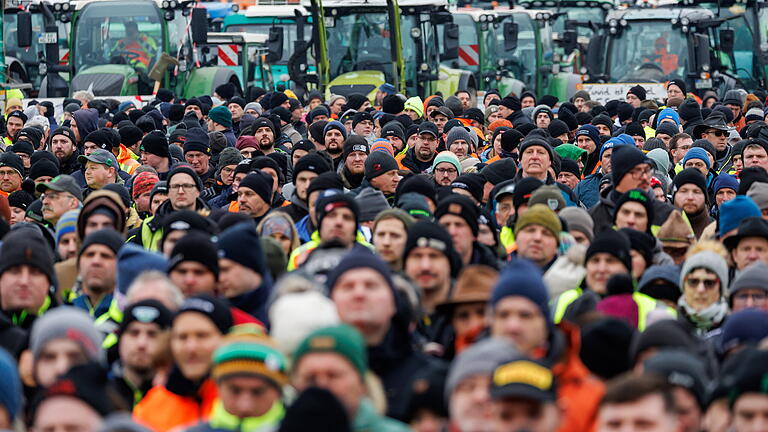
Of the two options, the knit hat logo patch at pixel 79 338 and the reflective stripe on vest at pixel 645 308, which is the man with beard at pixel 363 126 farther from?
the knit hat logo patch at pixel 79 338

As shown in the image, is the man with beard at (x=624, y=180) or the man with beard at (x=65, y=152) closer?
the man with beard at (x=624, y=180)

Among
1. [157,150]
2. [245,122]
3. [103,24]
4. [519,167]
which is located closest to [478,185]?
[519,167]

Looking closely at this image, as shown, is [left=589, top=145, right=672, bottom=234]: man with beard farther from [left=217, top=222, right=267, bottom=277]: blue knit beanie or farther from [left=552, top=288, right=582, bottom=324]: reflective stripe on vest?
[left=217, top=222, right=267, bottom=277]: blue knit beanie

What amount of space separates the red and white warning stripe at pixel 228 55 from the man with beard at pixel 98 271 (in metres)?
21.2

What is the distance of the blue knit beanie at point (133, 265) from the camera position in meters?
8.17

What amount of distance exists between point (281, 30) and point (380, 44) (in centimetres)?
165

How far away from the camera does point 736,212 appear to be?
10.4 m

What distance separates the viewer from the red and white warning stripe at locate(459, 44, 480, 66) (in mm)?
30973

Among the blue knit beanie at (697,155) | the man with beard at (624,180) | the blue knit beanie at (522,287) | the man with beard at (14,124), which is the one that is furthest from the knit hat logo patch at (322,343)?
the man with beard at (14,124)

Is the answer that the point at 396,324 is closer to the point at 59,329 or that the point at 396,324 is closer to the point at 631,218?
the point at 59,329

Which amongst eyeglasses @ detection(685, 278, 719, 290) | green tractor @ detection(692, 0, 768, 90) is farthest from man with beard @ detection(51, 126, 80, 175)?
green tractor @ detection(692, 0, 768, 90)

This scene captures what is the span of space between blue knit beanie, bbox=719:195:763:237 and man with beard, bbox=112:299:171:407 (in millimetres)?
4553

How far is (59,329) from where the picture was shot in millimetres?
6723

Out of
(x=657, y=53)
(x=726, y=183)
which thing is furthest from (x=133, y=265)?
(x=657, y=53)
